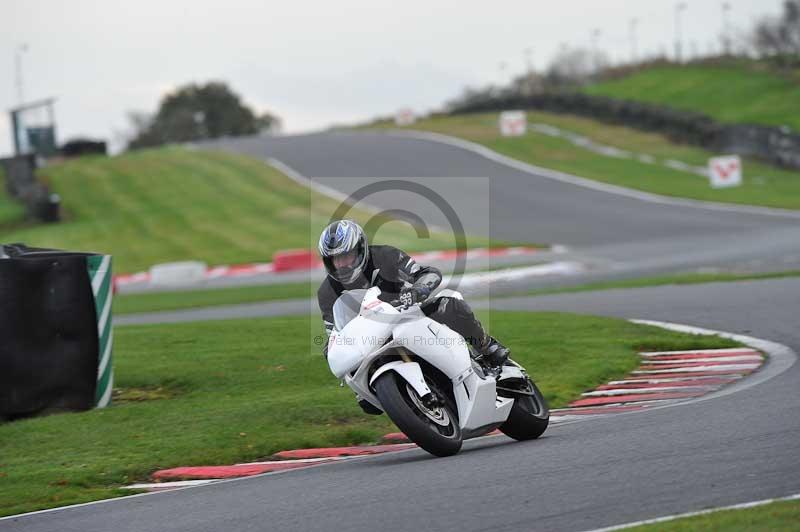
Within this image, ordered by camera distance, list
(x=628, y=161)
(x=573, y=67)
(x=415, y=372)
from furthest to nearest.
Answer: (x=573, y=67) < (x=628, y=161) < (x=415, y=372)

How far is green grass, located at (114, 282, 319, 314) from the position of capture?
23.5m

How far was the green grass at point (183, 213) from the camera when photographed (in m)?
34.4

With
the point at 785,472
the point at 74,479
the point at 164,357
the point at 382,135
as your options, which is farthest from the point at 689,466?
the point at 382,135

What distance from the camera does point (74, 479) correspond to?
848 centimetres

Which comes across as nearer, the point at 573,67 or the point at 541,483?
the point at 541,483

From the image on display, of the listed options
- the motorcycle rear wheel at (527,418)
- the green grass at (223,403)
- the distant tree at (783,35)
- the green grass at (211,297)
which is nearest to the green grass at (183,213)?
the green grass at (211,297)

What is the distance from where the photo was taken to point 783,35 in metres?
58.7

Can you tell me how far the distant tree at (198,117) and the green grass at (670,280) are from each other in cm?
8599

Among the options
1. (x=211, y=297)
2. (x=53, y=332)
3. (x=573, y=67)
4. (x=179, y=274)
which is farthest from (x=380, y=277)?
(x=573, y=67)

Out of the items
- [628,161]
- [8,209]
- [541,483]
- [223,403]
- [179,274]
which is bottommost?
[179,274]

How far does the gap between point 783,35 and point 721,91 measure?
20.8ft

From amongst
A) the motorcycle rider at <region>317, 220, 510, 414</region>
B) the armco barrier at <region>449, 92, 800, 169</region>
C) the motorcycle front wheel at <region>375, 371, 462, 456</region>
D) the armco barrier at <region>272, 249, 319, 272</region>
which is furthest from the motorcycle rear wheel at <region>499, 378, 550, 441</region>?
the armco barrier at <region>449, 92, 800, 169</region>

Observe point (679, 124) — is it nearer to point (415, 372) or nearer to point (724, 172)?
point (724, 172)

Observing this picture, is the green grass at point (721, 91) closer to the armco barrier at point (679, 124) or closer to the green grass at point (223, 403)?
the armco barrier at point (679, 124)
